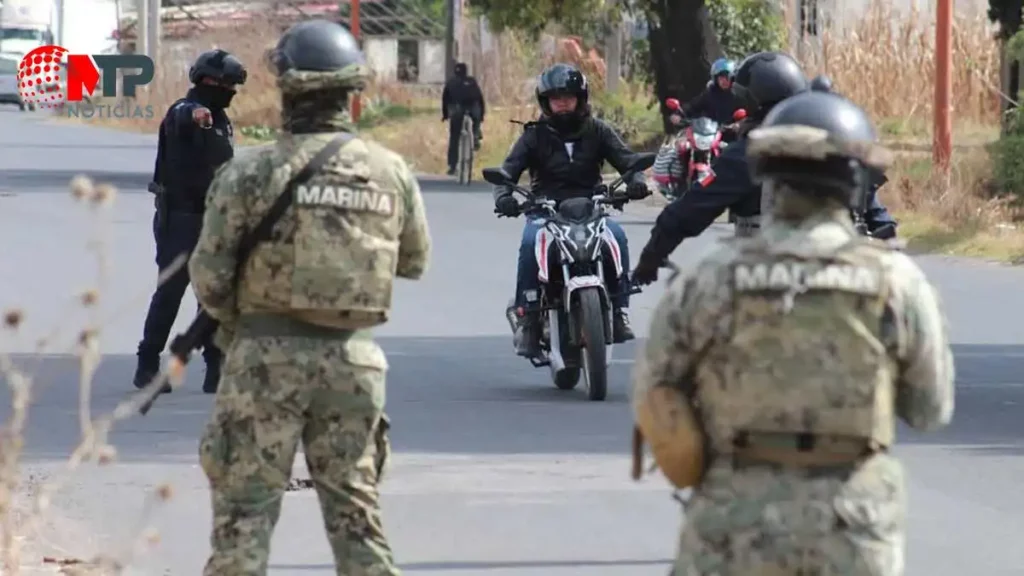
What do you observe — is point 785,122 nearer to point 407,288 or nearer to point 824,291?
point 824,291

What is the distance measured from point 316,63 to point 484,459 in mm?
4473

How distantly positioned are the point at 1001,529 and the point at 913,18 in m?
27.2

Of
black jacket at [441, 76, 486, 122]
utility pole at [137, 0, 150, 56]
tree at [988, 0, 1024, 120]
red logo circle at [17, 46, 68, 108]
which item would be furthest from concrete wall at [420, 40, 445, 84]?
tree at [988, 0, 1024, 120]

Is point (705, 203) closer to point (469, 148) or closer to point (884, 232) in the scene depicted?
point (884, 232)

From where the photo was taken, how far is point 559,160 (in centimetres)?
1256

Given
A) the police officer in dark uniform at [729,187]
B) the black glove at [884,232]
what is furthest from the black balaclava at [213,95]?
the black glove at [884,232]

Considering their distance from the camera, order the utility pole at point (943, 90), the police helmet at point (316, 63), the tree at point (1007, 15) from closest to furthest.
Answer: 1. the police helmet at point (316, 63)
2. the utility pole at point (943, 90)
3. the tree at point (1007, 15)

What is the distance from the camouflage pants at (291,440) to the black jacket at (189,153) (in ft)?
18.7

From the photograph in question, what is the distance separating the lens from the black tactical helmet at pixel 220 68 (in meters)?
11.7

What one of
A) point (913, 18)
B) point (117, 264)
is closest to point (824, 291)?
point (117, 264)

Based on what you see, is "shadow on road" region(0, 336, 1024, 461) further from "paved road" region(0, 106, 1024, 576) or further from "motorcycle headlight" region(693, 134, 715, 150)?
"motorcycle headlight" region(693, 134, 715, 150)

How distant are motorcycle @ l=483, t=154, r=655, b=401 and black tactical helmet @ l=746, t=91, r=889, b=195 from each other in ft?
23.7

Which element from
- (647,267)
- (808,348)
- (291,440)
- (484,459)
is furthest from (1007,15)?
(808,348)

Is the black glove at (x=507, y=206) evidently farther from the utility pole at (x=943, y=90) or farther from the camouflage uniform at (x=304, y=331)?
the utility pole at (x=943, y=90)
